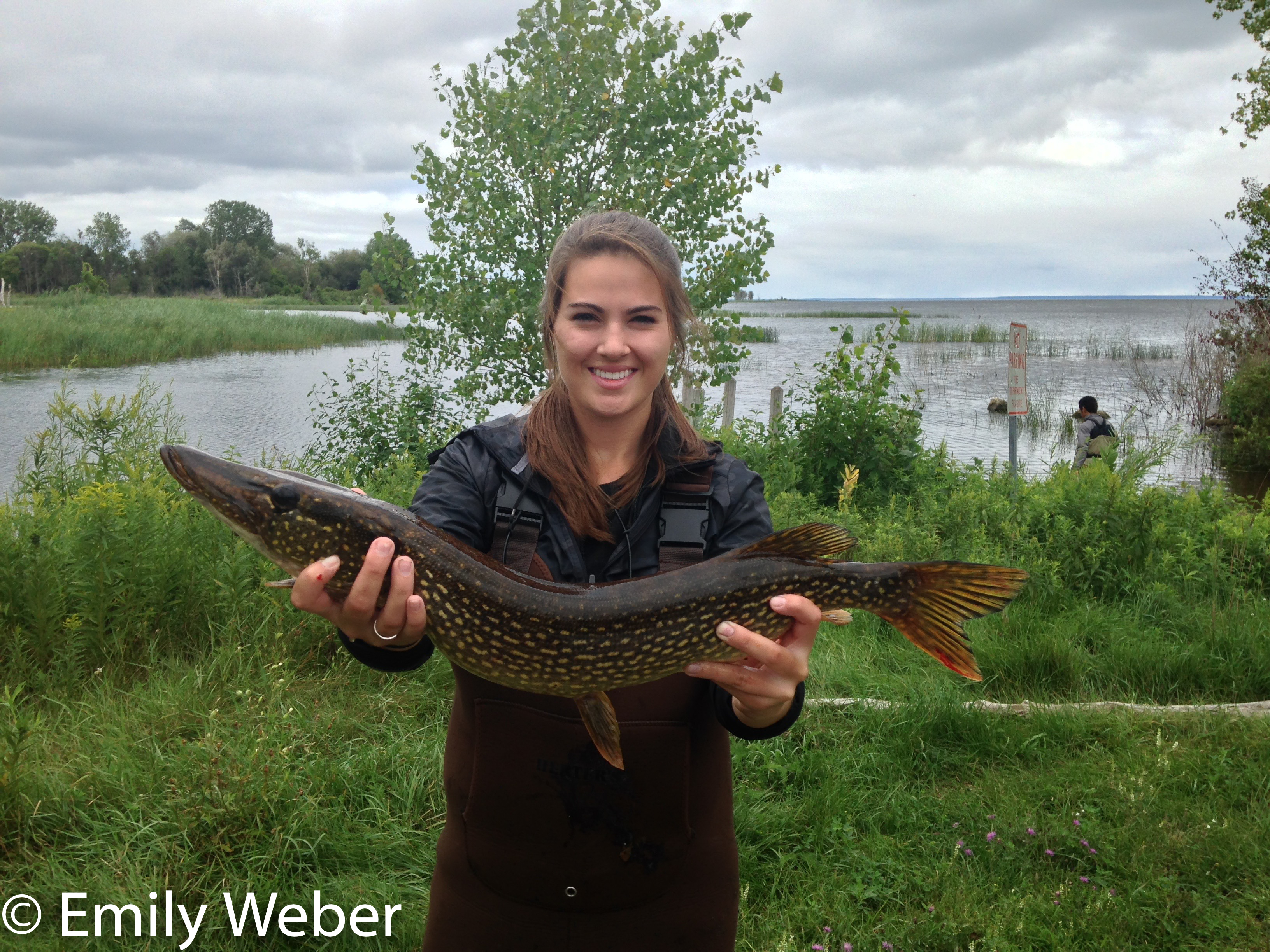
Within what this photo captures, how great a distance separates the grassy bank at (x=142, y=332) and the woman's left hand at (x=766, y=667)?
46.8 feet

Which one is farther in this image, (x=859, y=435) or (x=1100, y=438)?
(x=1100, y=438)

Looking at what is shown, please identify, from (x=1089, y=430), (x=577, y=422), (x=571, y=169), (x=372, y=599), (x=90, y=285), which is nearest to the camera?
(x=372, y=599)

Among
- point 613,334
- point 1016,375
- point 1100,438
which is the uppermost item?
point 1016,375

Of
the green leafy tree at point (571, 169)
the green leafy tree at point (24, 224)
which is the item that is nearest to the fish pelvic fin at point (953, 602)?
the green leafy tree at point (571, 169)

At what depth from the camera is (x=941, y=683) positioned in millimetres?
4371

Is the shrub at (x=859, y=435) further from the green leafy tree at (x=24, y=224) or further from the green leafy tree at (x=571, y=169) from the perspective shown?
the green leafy tree at (x=24, y=224)

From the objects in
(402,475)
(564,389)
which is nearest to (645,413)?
(564,389)

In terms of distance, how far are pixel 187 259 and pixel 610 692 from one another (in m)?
83.4

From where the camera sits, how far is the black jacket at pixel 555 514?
79.4 inches

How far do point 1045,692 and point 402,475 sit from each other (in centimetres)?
438

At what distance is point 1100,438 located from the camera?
11.1m

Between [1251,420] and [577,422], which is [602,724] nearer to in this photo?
[577,422]

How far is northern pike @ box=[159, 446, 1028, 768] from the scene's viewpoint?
1858mm

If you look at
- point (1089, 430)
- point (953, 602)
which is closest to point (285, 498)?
point (953, 602)
